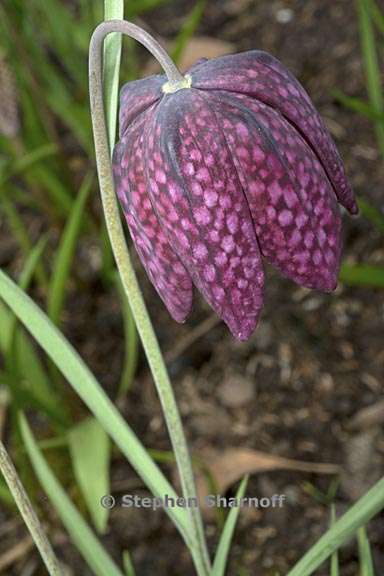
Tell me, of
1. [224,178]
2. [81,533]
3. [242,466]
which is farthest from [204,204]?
[242,466]

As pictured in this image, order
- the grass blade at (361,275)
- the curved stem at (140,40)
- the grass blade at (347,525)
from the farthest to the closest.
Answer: the grass blade at (361,275)
the grass blade at (347,525)
the curved stem at (140,40)

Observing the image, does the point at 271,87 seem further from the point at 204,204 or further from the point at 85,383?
the point at 85,383

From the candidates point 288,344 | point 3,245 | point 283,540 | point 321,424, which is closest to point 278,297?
point 288,344

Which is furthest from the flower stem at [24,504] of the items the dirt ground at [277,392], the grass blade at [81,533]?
the dirt ground at [277,392]

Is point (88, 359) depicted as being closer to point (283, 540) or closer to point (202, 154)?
point (283, 540)

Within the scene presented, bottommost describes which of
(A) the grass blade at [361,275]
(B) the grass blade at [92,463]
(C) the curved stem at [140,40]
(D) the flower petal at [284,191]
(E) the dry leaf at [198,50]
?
(B) the grass blade at [92,463]

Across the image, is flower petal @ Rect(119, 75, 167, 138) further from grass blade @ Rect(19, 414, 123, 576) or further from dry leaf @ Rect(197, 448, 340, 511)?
dry leaf @ Rect(197, 448, 340, 511)

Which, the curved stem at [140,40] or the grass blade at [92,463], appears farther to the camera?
the grass blade at [92,463]

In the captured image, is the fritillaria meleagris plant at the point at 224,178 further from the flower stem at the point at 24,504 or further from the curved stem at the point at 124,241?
the flower stem at the point at 24,504
